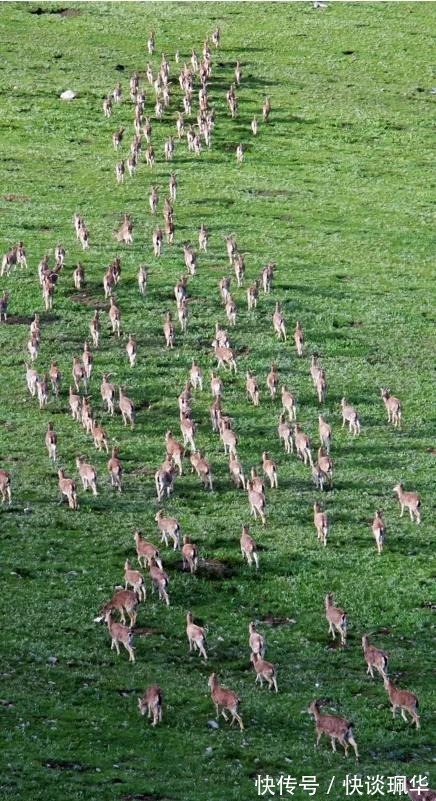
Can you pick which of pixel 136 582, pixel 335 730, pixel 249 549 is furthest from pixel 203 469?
pixel 335 730

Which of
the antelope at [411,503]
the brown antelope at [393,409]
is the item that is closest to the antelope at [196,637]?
the antelope at [411,503]

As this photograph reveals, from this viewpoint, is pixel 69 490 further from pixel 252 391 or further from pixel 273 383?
pixel 273 383

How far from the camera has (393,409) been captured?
44.0 metres

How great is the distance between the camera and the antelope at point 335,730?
91.5ft

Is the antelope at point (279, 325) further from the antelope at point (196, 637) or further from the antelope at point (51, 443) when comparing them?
the antelope at point (196, 637)

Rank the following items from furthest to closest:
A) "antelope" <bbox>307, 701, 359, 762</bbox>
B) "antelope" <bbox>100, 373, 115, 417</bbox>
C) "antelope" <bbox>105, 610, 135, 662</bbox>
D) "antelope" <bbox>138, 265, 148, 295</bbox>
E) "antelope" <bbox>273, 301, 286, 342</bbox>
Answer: "antelope" <bbox>138, 265, 148, 295</bbox> < "antelope" <bbox>273, 301, 286, 342</bbox> < "antelope" <bbox>100, 373, 115, 417</bbox> < "antelope" <bbox>105, 610, 135, 662</bbox> < "antelope" <bbox>307, 701, 359, 762</bbox>

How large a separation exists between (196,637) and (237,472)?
9.02 metres

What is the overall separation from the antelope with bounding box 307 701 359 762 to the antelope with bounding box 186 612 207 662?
147 inches

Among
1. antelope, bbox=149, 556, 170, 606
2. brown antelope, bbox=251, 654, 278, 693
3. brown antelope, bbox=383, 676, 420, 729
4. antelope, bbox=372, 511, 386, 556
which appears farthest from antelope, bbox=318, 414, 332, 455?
brown antelope, bbox=383, 676, 420, 729

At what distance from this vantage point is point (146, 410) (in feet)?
148

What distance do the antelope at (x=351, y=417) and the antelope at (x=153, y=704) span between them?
15580 millimetres

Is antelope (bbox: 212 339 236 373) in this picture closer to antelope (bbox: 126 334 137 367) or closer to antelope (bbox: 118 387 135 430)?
antelope (bbox: 126 334 137 367)

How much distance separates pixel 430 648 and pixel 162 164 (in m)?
35.0

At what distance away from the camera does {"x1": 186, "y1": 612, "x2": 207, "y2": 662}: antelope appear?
31578 mm
